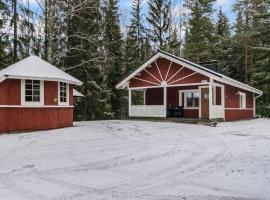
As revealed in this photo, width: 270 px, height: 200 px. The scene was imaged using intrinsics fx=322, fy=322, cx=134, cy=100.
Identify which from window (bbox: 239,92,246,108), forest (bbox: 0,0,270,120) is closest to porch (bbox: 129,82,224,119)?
window (bbox: 239,92,246,108)

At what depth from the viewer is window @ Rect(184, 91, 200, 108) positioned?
21.8 meters

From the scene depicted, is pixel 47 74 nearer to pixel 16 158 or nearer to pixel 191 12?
pixel 16 158

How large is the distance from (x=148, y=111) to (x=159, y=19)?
52.0 feet

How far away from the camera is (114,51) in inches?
1208

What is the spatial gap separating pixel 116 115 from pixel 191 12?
51.9 feet

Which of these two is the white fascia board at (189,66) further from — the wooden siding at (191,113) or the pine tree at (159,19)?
the pine tree at (159,19)

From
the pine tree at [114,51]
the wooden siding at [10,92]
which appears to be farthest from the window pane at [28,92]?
the pine tree at [114,51]

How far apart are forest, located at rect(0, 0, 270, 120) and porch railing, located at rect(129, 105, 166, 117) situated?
13.6ft

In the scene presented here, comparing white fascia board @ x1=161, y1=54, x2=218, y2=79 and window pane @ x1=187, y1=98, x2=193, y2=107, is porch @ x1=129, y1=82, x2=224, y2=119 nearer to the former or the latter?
window pane @ x1=187, y1=98, x2=193, y2=107

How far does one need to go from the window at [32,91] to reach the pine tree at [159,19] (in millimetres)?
21747

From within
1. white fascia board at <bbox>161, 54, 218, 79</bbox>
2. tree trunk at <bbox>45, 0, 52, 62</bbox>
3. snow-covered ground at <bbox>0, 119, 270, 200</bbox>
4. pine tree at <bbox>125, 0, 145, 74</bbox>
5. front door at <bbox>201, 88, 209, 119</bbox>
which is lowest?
snow-covered ground at <bbox>0, 119, 270, 200</bbox>

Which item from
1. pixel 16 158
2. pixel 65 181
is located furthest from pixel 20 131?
pixel 65 181

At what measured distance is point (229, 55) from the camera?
112 ft

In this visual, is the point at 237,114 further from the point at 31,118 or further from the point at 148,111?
the point at 31,118
